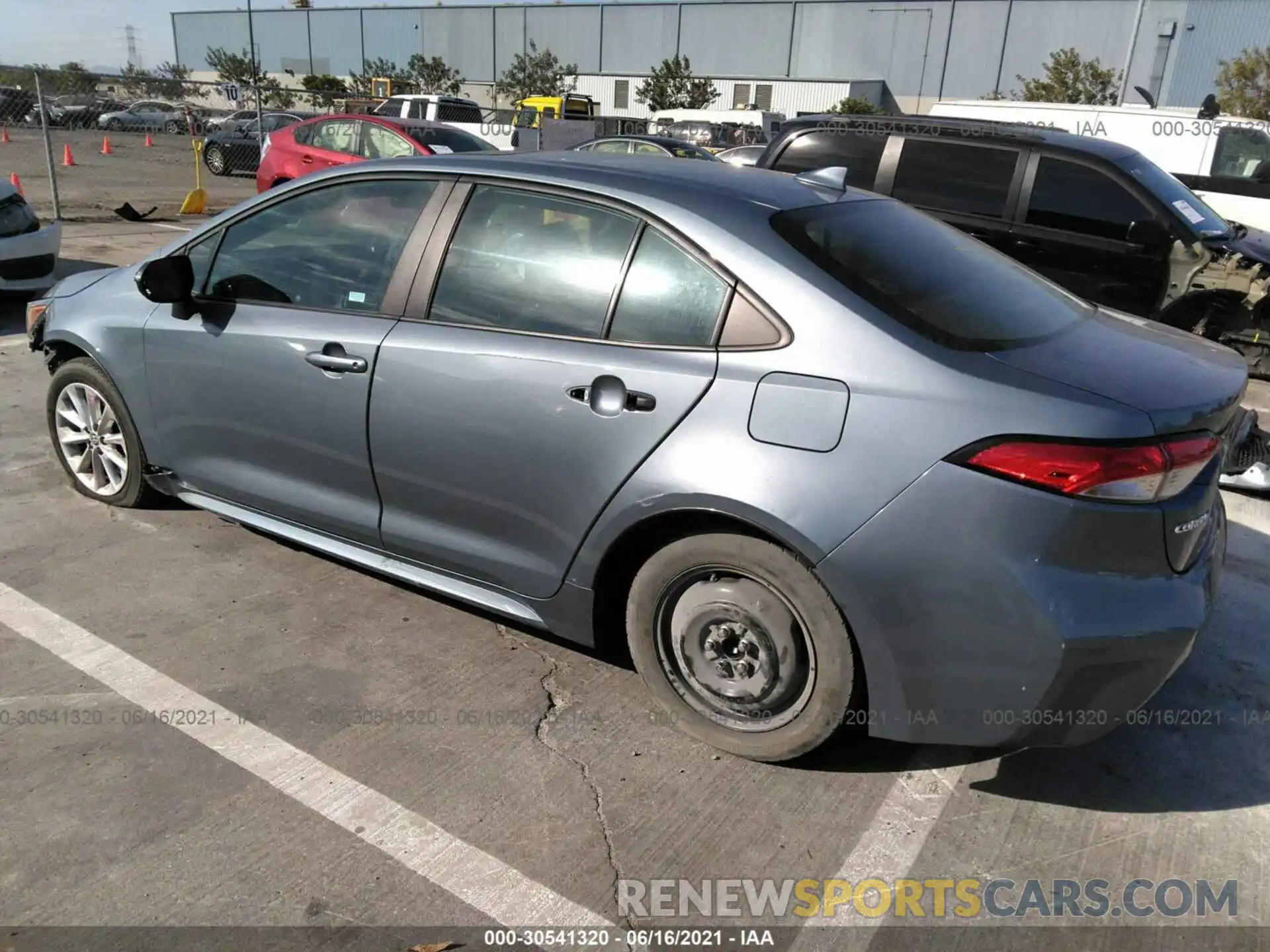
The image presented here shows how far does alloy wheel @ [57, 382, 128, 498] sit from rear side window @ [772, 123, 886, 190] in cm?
516

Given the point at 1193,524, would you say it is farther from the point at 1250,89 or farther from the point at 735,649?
the point at 1250,89

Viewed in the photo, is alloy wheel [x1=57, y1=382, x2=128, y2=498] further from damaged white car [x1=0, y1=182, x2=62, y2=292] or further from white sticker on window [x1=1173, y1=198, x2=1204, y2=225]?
white sticker on window [x1=1173, y1=198, x2=1204, y2=225]

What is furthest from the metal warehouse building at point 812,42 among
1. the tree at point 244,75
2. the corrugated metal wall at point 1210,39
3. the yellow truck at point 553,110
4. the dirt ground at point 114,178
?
the dirt ground at point 114,178

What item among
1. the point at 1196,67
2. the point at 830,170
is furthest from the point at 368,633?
the point at 1196,67

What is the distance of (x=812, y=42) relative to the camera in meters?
59.4

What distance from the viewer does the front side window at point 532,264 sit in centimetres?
301

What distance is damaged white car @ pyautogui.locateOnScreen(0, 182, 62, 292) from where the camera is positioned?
796 centimetres

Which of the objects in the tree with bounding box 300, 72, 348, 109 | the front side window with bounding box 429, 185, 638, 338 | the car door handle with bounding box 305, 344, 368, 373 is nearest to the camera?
the front side window with bounding box 429, 185, 638, 338

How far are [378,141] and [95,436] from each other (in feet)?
31.8

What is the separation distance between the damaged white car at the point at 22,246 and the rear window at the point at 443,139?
214 inches

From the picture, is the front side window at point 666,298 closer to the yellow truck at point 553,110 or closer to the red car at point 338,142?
the red car at point 338,142

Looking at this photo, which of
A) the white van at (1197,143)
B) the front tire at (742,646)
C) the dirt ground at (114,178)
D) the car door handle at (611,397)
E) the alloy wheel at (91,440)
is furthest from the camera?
the dirt ground at (114,178)

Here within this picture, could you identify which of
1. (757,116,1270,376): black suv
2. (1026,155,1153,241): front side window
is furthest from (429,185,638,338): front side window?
(1026,155,1153,241): front side window

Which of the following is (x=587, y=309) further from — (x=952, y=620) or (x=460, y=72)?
(x=460, y=72)
